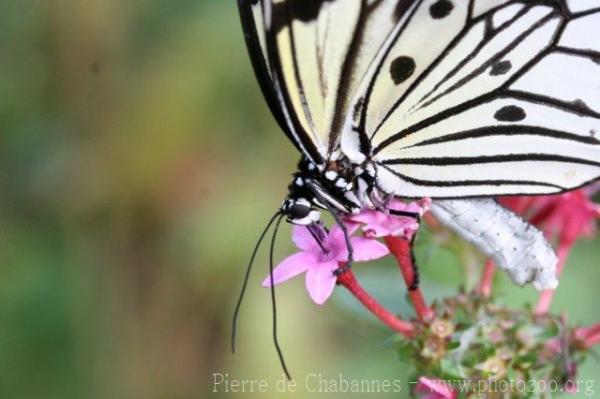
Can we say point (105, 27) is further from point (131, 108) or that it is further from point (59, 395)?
point (59, 395)

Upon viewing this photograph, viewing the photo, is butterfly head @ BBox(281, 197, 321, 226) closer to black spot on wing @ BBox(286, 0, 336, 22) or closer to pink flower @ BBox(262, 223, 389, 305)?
pink flower @ BBox(262, 223, 389, 305)

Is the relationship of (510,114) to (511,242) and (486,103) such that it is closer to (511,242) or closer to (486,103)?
(486,103)

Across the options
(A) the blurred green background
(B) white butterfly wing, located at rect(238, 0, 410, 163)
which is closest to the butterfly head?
(B) white butterfly wing, located at rect(238, 0, 410, 163)

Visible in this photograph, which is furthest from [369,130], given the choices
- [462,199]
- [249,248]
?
[249,248]

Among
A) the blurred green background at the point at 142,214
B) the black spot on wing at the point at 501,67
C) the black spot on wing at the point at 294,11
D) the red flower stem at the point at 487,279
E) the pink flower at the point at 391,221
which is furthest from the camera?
the blurred green background at the point at 142,214

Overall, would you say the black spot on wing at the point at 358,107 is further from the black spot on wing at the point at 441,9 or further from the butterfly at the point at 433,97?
the black spot on wing at the point at 441,9

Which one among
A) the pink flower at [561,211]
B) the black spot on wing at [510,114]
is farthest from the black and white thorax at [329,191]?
the pink flower at [561,211]
